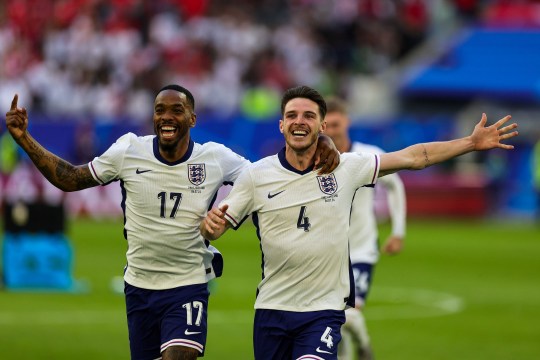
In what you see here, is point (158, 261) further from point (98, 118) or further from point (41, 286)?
point (98, 118)

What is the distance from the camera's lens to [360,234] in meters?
11.8

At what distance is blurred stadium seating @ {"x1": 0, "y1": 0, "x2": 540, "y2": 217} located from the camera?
3183 centimetres

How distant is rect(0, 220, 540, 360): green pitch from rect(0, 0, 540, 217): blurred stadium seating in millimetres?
5098

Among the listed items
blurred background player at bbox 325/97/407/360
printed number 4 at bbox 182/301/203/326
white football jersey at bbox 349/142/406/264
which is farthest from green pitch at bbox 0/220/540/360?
printed number 4 at bbox 182/301/203/326

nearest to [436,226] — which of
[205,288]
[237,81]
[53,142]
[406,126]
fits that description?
[406,126]

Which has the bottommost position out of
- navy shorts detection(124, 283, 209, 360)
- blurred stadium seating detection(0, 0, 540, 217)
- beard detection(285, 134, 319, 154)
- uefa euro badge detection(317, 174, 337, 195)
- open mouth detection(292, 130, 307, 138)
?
navy shorts detection(124, 283, 209, 360)

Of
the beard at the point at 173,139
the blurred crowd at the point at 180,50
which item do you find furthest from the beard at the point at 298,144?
the blurred crowd at the point at 180,50

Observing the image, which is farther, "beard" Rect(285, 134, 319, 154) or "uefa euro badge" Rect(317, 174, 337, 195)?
"uefa euro badge" Rect(317, 174, 337, 195)

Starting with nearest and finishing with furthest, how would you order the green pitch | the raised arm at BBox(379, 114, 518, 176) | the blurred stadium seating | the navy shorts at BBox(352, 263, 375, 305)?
the raised arm at BBox(379, 114, 518, 176), the navy shorts at BBox(352, 263, 375, 305), the green pitch, the blurred stadium seating

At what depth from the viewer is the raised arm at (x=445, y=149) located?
8555 millimetres

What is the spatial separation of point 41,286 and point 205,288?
10315 millimetres

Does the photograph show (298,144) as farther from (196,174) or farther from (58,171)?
(58,171)

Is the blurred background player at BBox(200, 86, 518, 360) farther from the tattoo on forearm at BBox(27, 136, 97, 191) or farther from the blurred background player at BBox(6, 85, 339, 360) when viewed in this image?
the tattoo on forearm at BBox(27, 136, 97, 191)

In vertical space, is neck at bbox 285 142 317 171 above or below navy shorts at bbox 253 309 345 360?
above
